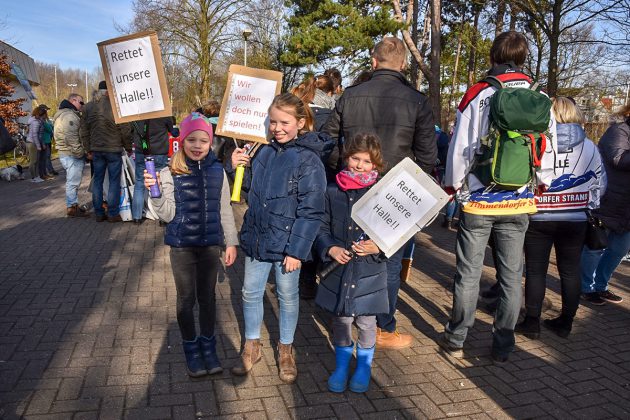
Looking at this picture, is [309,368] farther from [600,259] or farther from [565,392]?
[600,259]

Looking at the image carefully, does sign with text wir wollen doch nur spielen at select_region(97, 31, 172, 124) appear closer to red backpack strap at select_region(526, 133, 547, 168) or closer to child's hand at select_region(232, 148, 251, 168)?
child's hand at select_region(232, 148, 251, 168)

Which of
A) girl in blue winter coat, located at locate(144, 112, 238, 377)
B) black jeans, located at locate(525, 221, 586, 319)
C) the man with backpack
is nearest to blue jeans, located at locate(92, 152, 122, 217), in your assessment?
girl in blue winter coat, located at locate(144, 112, 238, 377)

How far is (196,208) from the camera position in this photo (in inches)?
127

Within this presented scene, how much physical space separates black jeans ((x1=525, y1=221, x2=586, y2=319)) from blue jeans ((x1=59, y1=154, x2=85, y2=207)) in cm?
723

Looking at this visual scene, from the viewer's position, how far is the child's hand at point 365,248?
302 centimetres

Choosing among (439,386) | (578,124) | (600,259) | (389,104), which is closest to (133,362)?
(439,386)

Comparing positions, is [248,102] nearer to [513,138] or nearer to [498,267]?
[513,138]

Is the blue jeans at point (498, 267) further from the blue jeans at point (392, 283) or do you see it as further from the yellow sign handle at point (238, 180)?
the yellow sign handle at point (238, 180)

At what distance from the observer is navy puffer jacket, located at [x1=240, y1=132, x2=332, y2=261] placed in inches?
120

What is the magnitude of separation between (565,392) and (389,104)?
240cm

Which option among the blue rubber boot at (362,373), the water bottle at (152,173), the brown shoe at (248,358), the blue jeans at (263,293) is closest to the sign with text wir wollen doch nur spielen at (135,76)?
the water bottle at (152,173)

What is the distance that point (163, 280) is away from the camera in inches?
208

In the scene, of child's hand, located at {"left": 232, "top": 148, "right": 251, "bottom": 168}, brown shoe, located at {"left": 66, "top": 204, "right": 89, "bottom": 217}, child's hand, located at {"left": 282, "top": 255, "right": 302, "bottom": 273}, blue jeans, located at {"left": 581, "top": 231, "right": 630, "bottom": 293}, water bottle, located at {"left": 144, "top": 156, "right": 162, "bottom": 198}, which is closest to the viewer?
water bottle, located at {"left": 144, "top": 156, "right": 162, "bottom": 198}

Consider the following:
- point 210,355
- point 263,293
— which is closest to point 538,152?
point 263,293
